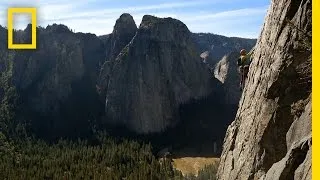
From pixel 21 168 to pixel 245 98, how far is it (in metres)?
160

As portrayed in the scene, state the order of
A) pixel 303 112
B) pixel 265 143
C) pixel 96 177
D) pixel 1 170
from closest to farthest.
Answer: pixel 303 112, pixel 265 143, pixel 96 177, pixel 1 170

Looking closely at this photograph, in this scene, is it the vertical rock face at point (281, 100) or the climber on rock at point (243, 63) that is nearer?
the vertical rock face at point (281, 100)

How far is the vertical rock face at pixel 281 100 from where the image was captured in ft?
88.3

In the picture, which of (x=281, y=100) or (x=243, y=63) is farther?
(x=243, y=63)

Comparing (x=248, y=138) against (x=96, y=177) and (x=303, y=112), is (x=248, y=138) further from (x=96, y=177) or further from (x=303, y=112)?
(x=96, y=177)

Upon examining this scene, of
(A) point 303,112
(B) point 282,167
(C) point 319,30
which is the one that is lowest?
(B) point 282,167

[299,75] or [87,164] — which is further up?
[299,75]

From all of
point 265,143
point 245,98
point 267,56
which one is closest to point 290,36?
point 267,56

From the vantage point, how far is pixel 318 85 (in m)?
11.9

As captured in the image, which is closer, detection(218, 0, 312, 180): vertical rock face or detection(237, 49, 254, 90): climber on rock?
detection(218, 0, 312, 180): vertical rock face

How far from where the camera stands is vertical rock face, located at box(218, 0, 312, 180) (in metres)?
26.9

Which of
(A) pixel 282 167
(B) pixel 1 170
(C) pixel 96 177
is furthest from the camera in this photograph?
(B) pixel 1 170

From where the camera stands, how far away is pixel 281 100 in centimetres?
3005

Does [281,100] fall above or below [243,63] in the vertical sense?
below
